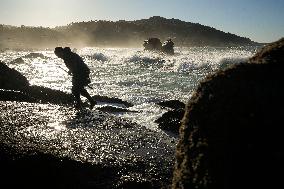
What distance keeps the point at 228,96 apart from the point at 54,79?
880 inches

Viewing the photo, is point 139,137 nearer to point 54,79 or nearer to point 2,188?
point 2,188

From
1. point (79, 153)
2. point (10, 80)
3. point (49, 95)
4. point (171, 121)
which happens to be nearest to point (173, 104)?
point (49, 95)

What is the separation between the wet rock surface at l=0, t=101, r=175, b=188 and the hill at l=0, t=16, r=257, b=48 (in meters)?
93.0

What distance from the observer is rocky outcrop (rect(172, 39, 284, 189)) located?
1899mm

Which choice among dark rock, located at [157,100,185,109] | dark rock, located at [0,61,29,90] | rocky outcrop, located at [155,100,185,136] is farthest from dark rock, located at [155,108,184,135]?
dark rock, located at [0,61,29,90]

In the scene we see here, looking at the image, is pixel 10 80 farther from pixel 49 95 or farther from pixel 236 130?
pixel 236 130

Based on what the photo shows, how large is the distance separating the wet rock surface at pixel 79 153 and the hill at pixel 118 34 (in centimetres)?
9300

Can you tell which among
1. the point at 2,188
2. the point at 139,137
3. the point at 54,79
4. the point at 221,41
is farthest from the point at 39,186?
the point at 221,41

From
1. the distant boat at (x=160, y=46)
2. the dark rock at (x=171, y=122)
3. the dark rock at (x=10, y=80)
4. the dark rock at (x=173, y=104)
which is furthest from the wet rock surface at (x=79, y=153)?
the distant boat at (x=160, y=46)

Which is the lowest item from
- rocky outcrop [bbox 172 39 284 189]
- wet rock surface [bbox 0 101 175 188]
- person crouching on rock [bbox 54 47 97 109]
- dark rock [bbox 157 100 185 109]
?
dark rock [bbox 157 100 185 109]

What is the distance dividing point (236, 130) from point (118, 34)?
130385 millimetres

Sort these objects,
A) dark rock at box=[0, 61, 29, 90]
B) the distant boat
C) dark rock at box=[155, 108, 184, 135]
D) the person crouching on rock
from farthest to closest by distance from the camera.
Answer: the distant boat < dark rock at box=[0, 61, 29, 90] < the person crouching on rock < dark rock at box=[155, 108, 184, 135]

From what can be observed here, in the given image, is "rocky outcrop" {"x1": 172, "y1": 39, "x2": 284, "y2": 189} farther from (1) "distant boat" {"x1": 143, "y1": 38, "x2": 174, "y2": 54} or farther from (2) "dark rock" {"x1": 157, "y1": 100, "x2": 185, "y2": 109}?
(1) "distant boat" {"x1": 143, "y1": 38, "x2": 174, "y2": 54}

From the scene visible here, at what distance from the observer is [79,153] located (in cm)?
416
